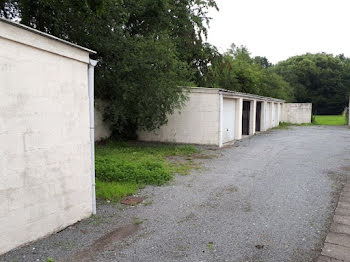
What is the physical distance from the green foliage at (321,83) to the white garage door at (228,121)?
33.4 metres

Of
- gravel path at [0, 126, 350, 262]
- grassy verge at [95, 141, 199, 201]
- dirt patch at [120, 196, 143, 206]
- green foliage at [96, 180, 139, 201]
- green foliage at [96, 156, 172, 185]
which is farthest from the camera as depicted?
green foliage at [96, 156, 172, 185]

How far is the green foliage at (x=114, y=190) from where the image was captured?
559cm

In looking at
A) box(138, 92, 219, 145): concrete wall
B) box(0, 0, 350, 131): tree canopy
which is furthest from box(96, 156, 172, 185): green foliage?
box(138, 92, 219, 145): concrete wall

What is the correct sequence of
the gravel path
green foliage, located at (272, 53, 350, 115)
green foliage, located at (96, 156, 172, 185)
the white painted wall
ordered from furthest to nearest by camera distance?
green foliage, located at (272, 53, 350, 115)
the white painted wall
green foliage, located at (96, 156, 172, 185)
the gravel path

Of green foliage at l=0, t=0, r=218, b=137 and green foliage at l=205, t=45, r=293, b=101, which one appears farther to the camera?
green foliage at l=205, t=45, r=293, b=101

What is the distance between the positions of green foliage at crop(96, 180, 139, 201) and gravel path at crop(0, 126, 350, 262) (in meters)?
0.31

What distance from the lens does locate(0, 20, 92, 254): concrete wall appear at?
330 cm

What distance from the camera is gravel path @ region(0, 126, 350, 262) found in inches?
137

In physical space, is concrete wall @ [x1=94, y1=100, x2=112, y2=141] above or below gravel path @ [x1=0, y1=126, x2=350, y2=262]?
above

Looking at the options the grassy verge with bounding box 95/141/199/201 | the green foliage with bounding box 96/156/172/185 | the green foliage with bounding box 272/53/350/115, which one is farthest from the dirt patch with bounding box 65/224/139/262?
the green foliage with bounding box 272/53/350/115

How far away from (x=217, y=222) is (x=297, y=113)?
90.2 ft

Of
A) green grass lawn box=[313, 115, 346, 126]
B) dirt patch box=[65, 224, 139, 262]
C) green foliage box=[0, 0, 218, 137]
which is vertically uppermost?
green foliage box=[0, 0, 218, 137]

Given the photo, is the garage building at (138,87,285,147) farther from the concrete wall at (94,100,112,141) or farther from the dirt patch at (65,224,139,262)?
the dirt patch at (65,224,139,262)

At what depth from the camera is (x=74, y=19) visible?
9.20 m
